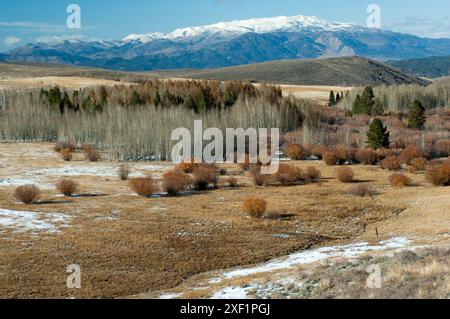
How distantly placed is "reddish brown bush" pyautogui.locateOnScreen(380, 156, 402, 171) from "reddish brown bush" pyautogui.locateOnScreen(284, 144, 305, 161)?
942cm

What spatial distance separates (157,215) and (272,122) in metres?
41.1

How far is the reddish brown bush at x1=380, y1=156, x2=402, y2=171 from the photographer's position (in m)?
47.6

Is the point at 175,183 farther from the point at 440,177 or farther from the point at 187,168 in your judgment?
the point at 440,177

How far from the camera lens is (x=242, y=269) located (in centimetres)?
2130

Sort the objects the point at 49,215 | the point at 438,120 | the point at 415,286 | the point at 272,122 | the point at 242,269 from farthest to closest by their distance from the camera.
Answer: the point at 438,120
the point at 272,122
the point at 49,215
the point at 242,269
the point at 415,286

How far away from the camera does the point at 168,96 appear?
252ft

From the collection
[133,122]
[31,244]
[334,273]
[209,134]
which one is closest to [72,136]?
[133,122]

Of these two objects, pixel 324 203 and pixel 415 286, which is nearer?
pixel 415 286

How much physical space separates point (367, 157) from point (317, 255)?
31.5m

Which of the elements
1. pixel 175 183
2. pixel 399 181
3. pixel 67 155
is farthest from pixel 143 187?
pixel 67 155

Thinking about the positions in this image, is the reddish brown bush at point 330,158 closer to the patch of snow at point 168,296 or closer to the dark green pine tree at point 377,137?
the dark green pine tree at point 377,137

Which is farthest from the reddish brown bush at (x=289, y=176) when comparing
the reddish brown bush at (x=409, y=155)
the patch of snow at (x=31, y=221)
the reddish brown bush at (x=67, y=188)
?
the patch of snow at (x=31, y=221)

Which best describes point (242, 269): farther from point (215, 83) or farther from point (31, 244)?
point (215, 83)

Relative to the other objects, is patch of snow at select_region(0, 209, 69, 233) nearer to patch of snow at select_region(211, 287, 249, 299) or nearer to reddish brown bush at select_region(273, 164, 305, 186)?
patch of snow at select_region(211, 287, 249, 299)
